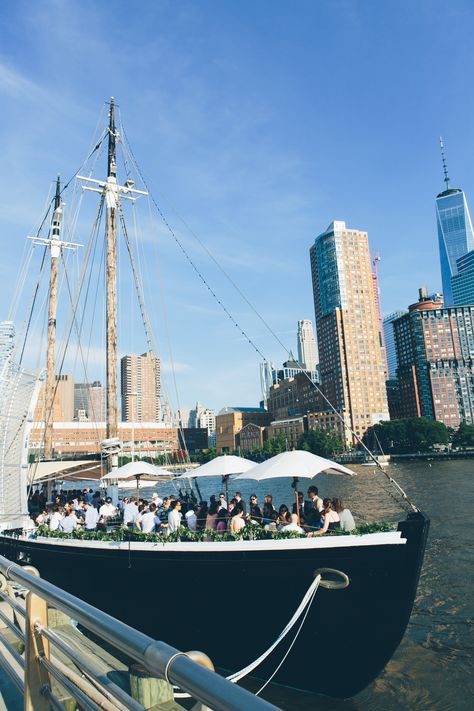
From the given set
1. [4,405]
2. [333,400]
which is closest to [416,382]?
[333,400]

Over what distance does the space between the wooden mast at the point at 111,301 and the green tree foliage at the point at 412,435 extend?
112 metres

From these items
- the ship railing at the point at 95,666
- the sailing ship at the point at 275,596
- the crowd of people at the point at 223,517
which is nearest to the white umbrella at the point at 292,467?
the crowd of people at the point at 223,517

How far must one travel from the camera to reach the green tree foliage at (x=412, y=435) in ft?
409

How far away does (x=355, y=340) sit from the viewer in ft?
590

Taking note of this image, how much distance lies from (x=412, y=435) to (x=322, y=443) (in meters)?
27.2

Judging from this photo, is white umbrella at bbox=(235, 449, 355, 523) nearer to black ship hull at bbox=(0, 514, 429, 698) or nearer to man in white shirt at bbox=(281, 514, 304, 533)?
man in white shirt at bbox=(281, 514, 304, 533)

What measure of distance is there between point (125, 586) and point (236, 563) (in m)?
3.01

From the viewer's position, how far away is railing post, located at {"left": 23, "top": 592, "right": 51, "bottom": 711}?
3.04 meters

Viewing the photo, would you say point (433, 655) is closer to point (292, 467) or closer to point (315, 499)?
point (315, 499)

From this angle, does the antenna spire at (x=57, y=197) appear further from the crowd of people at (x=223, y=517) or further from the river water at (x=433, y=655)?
the river water at (x=433, y=655)

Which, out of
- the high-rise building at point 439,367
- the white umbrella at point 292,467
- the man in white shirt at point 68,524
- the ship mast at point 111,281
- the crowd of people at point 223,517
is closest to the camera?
the crowd of people at point 223,517

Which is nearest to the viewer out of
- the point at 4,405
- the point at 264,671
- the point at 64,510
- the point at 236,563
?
the point at 236,563

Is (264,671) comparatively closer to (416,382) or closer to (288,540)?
(288,540)

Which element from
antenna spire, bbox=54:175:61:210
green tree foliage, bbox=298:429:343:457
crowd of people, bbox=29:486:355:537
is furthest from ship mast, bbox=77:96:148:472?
green tree foliage, bbox=298:429:343:457
